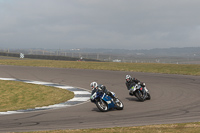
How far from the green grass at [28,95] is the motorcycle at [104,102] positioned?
12.4ft

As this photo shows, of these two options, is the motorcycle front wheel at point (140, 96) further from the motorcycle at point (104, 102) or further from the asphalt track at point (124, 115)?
the motorcycle at point (104, 102)

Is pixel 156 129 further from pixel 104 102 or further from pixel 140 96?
pixel 140 96

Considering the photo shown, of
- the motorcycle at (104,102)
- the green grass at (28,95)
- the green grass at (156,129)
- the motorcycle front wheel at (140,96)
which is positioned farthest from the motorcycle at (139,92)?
the green grass at (156,129)

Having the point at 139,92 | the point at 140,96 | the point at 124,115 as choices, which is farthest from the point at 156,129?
the point at 139,92

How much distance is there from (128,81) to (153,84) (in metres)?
5.84

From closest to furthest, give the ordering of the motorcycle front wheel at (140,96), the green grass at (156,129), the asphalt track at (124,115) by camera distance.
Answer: the green grass at (156,129)
the asphalt track at (124,115)
the motorcycle front wheel at (140,96)

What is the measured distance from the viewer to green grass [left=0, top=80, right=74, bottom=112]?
15.9 meters

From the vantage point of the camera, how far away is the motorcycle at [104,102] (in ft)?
38.7

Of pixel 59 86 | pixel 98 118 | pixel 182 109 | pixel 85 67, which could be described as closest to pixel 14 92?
pixel 59 86

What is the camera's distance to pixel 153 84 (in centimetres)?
2003

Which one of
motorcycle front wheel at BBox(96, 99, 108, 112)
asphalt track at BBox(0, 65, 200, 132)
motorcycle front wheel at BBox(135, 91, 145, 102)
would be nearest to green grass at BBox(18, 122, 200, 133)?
asphalt track at BBox(0, 65, 200, 132)

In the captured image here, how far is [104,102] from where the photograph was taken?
1199 cm

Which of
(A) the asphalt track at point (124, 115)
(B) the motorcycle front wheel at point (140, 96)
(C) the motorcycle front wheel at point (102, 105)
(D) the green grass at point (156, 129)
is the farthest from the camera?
(B) the motorcycle front wheel at point (140, 96)

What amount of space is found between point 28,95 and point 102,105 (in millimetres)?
7171
